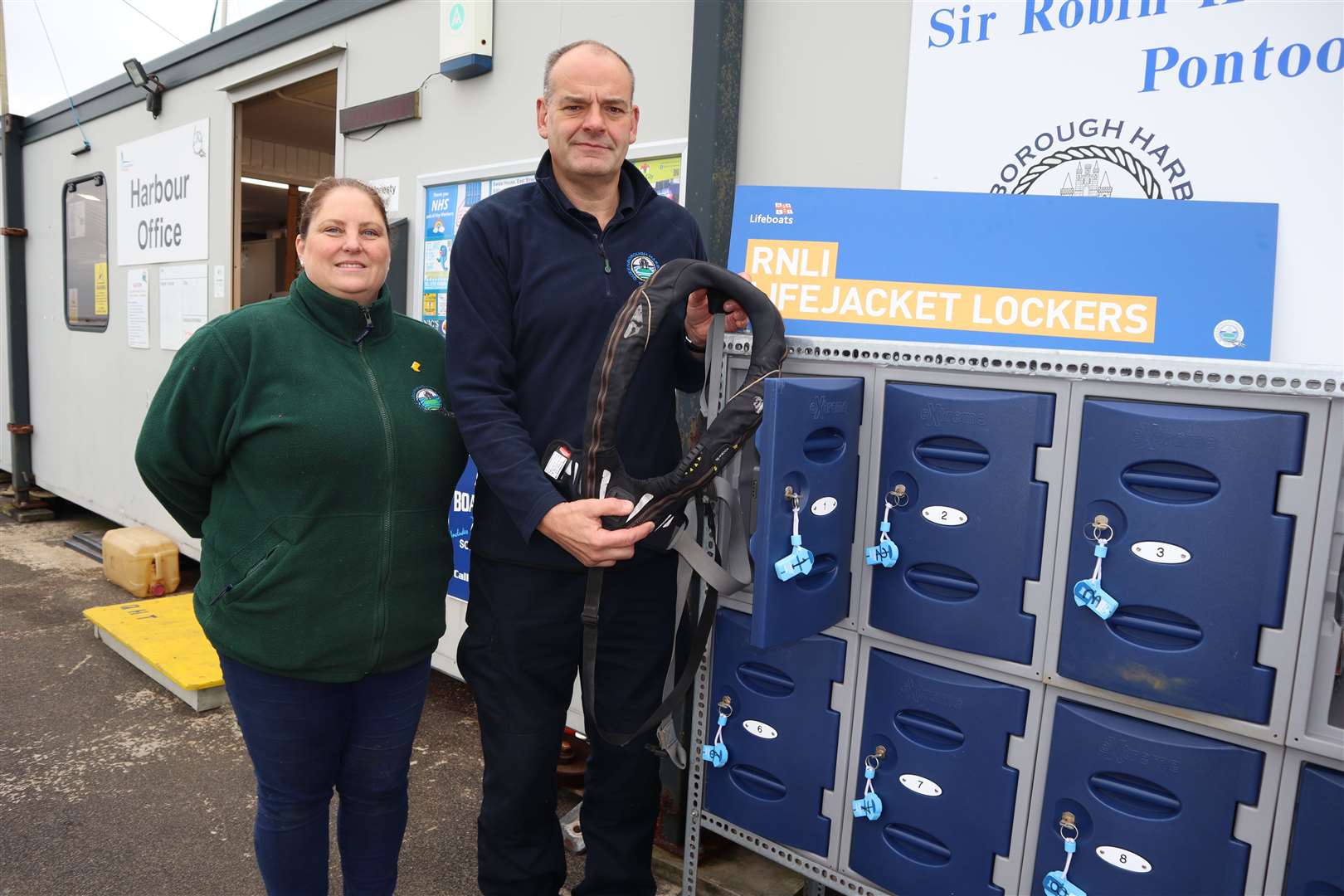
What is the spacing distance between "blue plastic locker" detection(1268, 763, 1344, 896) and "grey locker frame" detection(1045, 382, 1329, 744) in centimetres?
8

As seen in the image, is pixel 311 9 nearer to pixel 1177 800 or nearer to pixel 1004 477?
pixel 1004 477

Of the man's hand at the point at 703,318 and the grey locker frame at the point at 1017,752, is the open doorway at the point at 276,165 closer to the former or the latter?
the man's hand at the point at 703,318

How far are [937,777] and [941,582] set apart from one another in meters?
0.40

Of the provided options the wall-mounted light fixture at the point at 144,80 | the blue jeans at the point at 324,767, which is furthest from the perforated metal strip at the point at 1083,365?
the wall-mounted light fixture at the point at 144,80

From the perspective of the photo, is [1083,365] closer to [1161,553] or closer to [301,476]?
[1161,553]

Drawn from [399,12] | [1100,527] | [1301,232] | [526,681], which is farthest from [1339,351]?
[399,12]

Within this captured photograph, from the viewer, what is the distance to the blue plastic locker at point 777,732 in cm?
192

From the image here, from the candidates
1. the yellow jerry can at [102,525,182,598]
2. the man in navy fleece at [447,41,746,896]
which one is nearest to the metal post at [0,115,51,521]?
the yellow jerry can at [102,525,182,598]

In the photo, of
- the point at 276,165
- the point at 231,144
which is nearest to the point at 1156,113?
the point at 231,144

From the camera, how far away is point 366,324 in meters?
1.86

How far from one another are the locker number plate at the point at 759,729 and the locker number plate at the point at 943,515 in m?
0.64

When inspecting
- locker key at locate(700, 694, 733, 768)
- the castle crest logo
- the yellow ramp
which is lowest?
the yellow ramp

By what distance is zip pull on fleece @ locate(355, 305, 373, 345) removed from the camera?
185 cm

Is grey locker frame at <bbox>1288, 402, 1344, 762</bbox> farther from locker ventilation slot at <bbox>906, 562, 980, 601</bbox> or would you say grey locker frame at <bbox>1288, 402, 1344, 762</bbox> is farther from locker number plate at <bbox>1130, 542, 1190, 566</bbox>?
locker ventilation slot at <bbox>906, 562, 980, 601</bbox>
